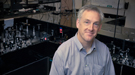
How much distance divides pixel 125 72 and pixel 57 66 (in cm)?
123

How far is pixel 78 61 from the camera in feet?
3.25

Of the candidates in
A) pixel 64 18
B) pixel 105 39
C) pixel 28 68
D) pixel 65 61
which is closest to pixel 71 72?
pixel 65 61

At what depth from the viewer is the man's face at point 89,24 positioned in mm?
932

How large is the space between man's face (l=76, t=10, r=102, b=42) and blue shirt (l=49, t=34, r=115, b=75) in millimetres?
86

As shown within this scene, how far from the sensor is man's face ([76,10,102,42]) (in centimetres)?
93

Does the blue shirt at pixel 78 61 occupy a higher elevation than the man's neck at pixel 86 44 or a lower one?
lower

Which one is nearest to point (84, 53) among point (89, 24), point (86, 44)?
point (86, 44)

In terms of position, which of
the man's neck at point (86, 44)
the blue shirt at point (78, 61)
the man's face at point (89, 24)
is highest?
the man's face at point (89, 24)

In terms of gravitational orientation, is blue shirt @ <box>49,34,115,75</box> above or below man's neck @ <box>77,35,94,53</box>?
below

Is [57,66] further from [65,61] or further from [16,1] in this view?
[16,1]

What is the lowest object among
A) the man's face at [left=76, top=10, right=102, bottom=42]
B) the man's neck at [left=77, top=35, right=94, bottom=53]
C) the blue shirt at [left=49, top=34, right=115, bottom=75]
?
the blue shirt at [left=49, top=34, right=115, bottom=75]

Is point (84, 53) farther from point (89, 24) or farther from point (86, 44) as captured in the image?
point (89, 24)

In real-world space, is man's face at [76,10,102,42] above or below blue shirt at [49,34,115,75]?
above

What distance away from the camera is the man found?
3.10 ft
